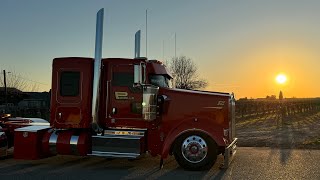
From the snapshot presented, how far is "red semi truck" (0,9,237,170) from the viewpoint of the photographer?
967cm

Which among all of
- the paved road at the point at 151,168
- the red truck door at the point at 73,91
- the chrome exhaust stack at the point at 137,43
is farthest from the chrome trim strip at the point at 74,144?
the chrome exhaust stack at the point at 137,43

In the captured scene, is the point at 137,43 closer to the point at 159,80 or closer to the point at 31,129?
the point at 159,80

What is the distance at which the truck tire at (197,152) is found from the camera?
9422 millimetres

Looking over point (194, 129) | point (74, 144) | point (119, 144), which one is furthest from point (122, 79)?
point (194, 129)

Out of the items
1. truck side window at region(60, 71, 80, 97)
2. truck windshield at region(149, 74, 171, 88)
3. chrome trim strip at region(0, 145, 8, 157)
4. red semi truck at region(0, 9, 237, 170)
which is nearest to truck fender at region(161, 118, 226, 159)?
red semi truck at region(0, 9, 237, 170)

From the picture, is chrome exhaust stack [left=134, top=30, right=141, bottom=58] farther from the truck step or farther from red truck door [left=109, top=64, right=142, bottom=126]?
the truck step

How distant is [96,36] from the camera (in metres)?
9.95

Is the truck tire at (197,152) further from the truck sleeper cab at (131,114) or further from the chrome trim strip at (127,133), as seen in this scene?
the chrome trim strip at (127,133)

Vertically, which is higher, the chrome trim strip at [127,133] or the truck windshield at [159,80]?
the truck windshield at [159,80]

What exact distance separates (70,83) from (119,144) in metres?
1.89

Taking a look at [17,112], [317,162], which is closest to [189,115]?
[317,162]

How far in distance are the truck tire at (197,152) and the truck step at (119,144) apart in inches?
36.3

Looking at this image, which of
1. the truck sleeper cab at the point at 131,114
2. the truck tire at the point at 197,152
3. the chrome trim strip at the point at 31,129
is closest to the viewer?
the truck tire at the point at 197,152

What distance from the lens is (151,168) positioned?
989 centimetres
